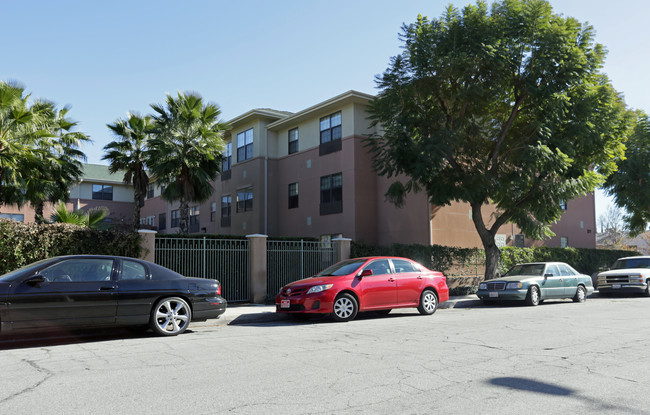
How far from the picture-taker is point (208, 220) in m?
35.8

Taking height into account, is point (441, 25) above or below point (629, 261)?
above

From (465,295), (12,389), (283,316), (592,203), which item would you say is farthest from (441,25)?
(592,203)

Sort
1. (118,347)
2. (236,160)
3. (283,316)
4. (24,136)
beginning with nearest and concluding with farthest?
1. (118,347)
2. (283,316)
3. (24,136)
4. (236,160)

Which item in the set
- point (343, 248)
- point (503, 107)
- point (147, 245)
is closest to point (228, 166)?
point (343, 248)

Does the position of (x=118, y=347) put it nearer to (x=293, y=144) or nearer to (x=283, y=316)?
(x=283, y=316)

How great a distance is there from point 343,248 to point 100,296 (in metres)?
10.6

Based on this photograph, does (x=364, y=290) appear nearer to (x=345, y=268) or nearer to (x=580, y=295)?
(x=345, y=268)

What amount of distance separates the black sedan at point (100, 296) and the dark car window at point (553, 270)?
1175 centimetres

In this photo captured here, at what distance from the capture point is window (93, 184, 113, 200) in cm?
4706

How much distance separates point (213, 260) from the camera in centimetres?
1580

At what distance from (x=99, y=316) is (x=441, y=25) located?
14.8m

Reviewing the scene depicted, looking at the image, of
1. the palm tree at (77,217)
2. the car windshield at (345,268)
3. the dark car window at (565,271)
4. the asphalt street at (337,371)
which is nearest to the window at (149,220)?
the palm tree at (77,217)

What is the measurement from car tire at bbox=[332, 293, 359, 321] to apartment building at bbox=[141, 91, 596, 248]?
467 inches

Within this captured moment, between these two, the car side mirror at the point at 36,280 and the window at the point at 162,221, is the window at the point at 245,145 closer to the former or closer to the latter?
the window at the point at 162,221
